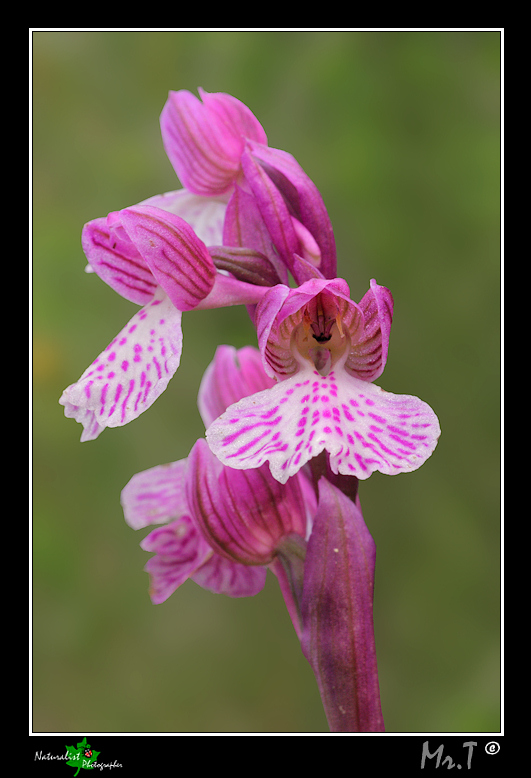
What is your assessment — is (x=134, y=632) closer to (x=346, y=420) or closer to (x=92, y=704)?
(x=92, y=704)

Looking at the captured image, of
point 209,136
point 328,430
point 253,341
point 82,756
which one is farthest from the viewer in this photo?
point 253,341

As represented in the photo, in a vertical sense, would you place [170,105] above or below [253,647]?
above

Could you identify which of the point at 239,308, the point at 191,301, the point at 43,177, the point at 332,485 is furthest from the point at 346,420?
the point at 43,177

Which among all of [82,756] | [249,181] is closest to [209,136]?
[249,181]

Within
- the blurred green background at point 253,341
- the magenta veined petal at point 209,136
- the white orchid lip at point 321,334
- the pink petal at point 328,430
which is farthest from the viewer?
the blurred green background at point 253,341

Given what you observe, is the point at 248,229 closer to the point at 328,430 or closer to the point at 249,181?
the point at 249,181

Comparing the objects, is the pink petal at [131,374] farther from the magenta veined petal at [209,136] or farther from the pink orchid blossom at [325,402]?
the magenta veined petal at [209,136]

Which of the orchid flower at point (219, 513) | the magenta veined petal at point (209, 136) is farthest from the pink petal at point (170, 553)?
the magenta veined petal at point (209, 136)
